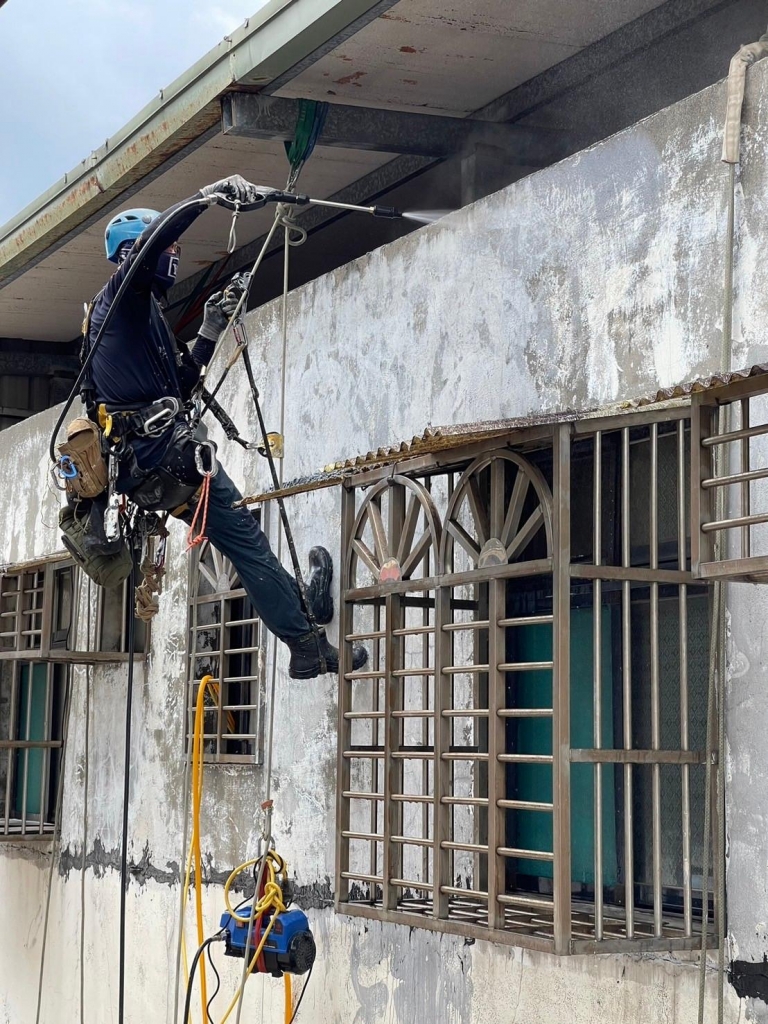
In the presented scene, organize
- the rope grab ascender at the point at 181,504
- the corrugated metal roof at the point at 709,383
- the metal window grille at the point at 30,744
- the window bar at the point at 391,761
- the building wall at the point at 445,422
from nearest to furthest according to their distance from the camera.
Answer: the corrugated metal roof at the point at 709,383
the building wall at the point at 445,422
the window bar at the point at 391,761
the rope grab ascender at the point at 181,504
the metal window grille at the point at 30,744

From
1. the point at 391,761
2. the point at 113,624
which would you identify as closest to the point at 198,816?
the point at 391,761

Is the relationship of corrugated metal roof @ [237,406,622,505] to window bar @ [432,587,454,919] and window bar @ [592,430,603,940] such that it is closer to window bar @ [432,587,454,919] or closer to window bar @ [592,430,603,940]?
window bar @ [592,430,603,940]

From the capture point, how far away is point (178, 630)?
850 cm

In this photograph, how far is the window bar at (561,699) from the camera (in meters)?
4.60

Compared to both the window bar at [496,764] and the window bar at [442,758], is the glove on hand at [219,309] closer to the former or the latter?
the window bar at [442,758]

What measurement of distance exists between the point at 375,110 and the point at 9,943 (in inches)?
263

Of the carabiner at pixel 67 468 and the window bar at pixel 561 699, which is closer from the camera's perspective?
the window bar at pixel 561 699

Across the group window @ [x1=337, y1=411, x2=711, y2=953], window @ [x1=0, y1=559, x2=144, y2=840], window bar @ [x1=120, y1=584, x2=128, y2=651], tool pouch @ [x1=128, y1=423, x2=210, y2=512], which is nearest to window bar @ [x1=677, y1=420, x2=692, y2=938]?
window @ [x1=337, y1=411, x2=711, y2=953]

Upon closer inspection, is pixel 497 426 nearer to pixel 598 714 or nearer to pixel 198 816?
pixel 598 714

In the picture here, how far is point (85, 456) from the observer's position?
244 inches

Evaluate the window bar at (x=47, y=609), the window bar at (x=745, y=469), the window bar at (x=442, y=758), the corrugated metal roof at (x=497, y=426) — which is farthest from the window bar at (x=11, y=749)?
the window bar at (x=745, y=469)

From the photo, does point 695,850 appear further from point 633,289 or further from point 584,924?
point 633,289

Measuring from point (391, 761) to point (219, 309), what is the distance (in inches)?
78.5

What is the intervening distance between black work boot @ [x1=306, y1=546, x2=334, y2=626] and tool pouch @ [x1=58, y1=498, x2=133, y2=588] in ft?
3.01
